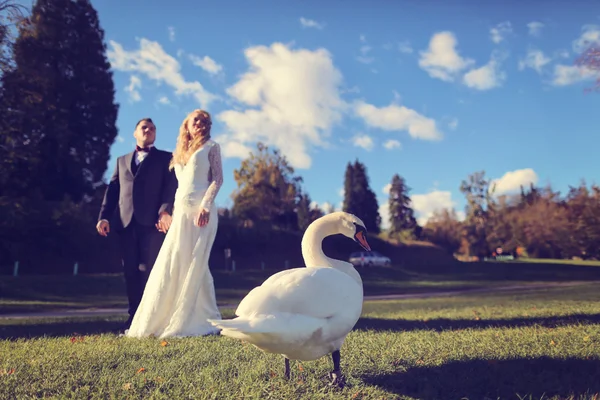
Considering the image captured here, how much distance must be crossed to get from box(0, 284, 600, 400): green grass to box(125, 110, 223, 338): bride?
1.33 feet

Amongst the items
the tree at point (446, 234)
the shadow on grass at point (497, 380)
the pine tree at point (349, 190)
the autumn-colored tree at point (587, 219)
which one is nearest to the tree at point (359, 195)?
the pine tree at point (349, 190)

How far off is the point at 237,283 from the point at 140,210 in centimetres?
1536

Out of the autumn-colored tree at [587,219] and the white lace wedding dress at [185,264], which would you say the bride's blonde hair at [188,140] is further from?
the autumn-colored tree at [587,219]

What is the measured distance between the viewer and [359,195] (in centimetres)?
6044

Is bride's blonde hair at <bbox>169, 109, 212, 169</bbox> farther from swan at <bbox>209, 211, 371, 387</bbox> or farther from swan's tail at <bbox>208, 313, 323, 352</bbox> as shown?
swan's tail at <bbox>208, 313, 323, 352</bbox>

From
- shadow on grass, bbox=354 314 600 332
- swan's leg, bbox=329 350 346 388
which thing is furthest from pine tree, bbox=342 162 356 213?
swan's leg, bbox=329 350 346 388

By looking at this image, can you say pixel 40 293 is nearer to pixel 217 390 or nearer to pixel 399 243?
pixel 217 390

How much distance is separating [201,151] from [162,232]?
152cm

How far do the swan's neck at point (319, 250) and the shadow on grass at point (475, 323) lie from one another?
115 inches

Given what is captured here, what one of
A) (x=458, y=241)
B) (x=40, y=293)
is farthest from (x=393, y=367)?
(x=458, y=241)

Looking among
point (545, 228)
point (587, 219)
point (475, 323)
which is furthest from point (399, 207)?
point (475, 323)

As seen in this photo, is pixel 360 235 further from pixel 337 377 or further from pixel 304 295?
pixel 337 377

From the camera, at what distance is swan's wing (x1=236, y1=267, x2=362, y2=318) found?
10.3ft

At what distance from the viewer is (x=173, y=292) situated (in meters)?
5.85
